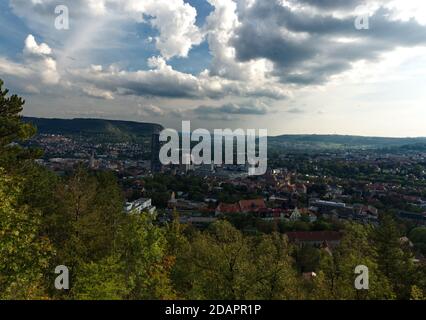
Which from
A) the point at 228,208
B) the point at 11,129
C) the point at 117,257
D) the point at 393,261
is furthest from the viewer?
the point at 228,208

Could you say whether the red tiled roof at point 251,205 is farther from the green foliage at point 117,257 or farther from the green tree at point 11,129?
the green tree at point 11,129

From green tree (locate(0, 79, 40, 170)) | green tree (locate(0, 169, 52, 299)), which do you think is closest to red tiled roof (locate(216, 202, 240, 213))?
green tree (locate(0, 79, 40, 170))

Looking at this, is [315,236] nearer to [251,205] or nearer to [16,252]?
[251,205]

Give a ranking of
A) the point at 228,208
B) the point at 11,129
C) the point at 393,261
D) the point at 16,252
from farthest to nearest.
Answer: the point at 228,208 → the point at 393,261 → the point at 11,129 → the point at 16,252

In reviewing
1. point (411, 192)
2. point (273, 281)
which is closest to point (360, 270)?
point (273, 281)

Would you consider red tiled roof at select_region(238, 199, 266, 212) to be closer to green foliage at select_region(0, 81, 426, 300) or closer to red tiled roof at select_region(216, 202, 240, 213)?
red tiled roof at select_region(216, 202, 240, 213)

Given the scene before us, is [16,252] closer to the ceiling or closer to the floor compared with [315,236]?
closer to the ceiling

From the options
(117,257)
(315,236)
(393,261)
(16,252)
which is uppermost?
(16,252)

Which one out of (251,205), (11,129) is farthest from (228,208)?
(11,129)
